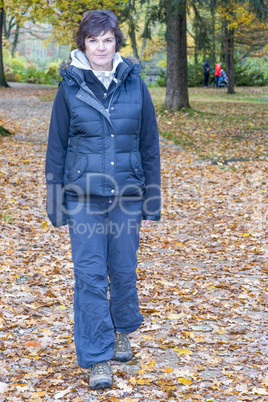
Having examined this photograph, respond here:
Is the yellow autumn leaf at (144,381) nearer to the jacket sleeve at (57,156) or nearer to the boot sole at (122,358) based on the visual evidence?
the boot sole at (122,358)

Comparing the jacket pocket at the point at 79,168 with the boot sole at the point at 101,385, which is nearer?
the jacket pocket at the point at 79,168

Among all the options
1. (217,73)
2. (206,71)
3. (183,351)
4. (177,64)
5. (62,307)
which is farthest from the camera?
(206,71)

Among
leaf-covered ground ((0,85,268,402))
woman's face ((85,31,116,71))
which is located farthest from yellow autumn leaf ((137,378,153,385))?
woman's face ((85,31,116,71))

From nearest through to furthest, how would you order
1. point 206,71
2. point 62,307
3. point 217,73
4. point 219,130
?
point 62,307, point 219,130, point 217,73, point 206,71

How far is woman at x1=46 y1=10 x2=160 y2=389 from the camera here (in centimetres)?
329

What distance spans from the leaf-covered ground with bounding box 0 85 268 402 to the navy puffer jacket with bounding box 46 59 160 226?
1191 millimetres

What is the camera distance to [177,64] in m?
17.4

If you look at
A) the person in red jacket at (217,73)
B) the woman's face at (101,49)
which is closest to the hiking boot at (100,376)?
the woman's face at (101,49)

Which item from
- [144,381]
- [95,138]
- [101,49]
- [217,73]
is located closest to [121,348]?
[144,381]

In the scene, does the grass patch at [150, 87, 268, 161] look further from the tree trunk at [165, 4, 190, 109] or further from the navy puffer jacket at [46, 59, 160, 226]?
the navy puffer jacket at [46, 59, 160, 226]

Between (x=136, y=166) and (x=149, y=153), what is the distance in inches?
7.0

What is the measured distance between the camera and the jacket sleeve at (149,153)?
348 centimetres

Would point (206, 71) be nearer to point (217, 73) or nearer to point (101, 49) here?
point (217, 73)

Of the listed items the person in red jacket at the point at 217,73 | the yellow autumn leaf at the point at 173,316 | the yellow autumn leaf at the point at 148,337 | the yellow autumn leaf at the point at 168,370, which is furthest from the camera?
the person in red jacket at the point at 217,73
